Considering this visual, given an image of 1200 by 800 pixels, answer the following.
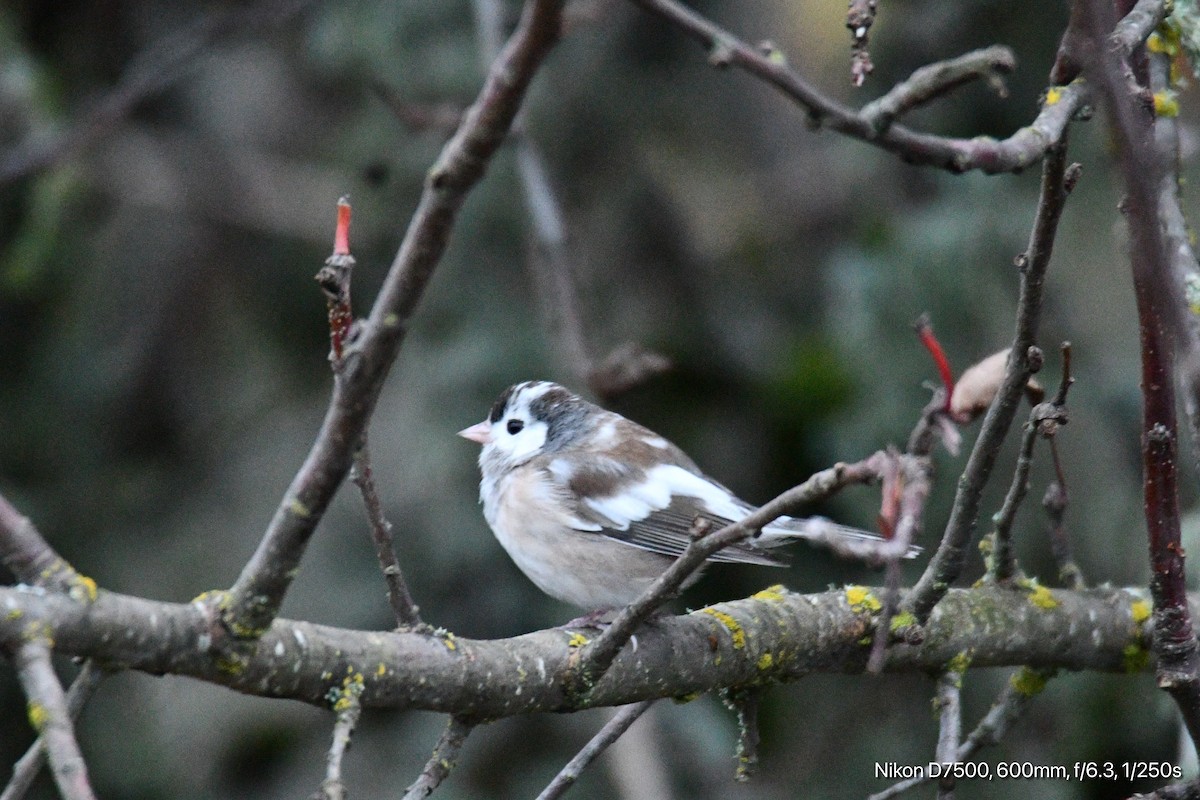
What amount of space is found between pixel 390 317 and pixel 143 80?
373cm

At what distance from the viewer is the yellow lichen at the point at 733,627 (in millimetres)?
2631

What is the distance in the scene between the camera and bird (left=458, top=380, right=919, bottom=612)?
3582 mm

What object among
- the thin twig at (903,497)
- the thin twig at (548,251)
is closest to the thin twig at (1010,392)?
the thin twig at (903,497)

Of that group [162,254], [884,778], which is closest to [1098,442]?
[884,778]

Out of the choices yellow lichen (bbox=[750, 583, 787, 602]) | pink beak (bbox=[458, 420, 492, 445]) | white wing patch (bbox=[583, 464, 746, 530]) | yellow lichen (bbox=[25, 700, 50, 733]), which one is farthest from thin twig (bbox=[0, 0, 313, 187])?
yellow lichen (bbox=[25, 700, 50, 733])

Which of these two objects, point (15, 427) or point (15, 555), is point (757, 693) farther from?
point (15, 427)

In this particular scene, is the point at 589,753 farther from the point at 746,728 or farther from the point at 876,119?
the point at 876,119

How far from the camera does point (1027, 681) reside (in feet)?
9.80

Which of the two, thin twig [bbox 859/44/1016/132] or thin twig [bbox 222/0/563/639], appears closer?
thin twig [bbox 222/0/563/639]

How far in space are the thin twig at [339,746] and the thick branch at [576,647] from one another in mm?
39

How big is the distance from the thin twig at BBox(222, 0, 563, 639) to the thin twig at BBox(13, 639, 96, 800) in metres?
0.30

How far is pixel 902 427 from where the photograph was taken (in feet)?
13.6

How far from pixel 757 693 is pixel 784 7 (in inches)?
191

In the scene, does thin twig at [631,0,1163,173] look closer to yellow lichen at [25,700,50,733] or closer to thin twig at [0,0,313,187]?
yellow lichen at [25,700,50,733]
